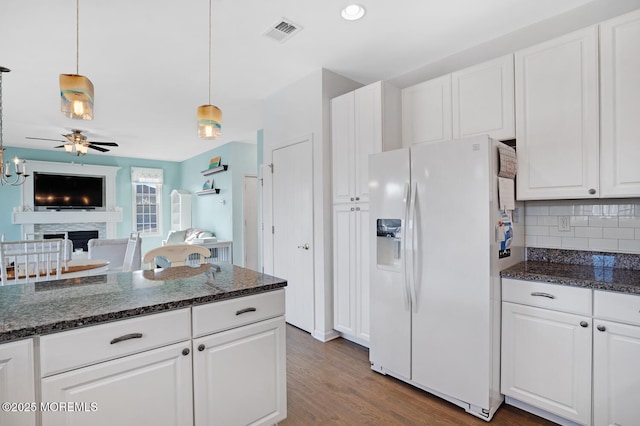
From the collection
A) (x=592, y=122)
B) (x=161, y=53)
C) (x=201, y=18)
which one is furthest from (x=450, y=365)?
(x=161, y=53)

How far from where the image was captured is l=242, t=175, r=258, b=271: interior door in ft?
20.5

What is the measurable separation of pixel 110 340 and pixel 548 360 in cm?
228

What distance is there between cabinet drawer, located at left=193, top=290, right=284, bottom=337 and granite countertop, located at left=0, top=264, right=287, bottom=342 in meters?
0.04

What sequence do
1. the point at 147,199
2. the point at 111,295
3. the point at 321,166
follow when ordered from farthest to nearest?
the point at 147,199
the point at 321,166
the point at 111,295

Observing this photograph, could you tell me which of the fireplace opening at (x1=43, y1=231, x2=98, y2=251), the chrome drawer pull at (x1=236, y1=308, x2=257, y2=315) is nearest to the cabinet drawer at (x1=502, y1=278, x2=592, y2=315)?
the chrome drawer pull at (x1=236, y1=308, x2=257, y2=315)

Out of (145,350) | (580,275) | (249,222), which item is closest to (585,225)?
(580,275)

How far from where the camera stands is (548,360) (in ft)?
6.09

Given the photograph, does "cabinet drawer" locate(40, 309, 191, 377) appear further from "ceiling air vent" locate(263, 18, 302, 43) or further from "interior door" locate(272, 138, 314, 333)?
"ceiling air vent" locate(263, 18, 302, 43)

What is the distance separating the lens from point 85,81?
1.57m

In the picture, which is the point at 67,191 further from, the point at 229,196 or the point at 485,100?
the point at 485,100

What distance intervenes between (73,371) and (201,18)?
235 cm

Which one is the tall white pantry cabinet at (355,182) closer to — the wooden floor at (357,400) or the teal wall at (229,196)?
the wooden floor at (357,400)

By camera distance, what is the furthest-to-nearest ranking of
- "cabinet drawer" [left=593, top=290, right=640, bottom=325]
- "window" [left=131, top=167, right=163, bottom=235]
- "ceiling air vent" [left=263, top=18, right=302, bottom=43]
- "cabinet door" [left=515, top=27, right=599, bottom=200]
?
"window" [left=131, top=167, right=163, bottom=235], "ceiling air vent" [left=263, top=18, right=302, bottom=43], "cabinet door" [left=515, top=27, right=599, bottom=200], "cabinet drawer" [left=593, top=290, right=640, bottom=325]

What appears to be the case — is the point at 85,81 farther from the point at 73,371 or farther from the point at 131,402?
the point at 131,402
